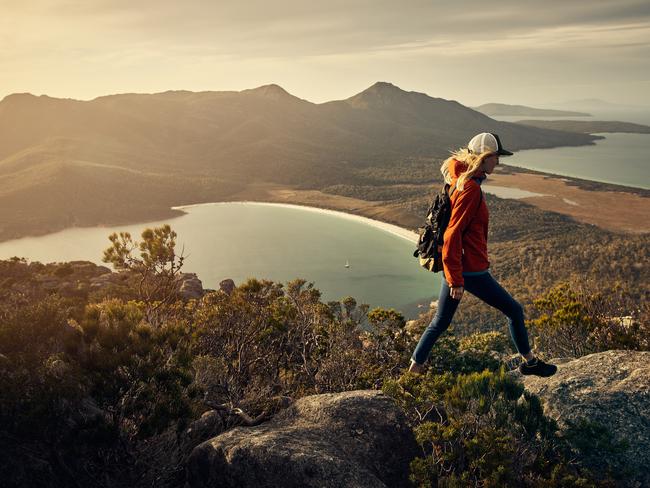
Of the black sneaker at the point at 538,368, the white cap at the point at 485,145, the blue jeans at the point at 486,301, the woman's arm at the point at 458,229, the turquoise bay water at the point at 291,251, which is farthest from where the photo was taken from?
the turquoise bay water at the point at 291,251

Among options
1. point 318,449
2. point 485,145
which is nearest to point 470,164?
point 485,145

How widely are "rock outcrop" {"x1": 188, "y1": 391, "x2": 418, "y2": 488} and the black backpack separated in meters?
1.93

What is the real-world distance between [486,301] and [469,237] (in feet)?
2.62

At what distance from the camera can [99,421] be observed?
5.04 m

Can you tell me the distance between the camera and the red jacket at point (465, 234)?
15.6 feet

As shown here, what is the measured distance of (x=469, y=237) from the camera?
491cm

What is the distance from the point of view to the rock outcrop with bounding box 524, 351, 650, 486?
5133mm

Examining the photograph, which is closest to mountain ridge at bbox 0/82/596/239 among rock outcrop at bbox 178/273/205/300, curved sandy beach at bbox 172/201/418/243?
curved sandy beach at bbox 172/201/418/243

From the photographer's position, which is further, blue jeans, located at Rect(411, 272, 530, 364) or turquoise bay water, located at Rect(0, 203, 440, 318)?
turquoise bay water, located at Rect(0, 203, 440, 318)

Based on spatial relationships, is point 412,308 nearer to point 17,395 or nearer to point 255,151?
point 17,395

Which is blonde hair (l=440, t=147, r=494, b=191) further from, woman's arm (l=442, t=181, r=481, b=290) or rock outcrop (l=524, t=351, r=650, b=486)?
rock outcrop (l=524, t=351, r=650, b=486)

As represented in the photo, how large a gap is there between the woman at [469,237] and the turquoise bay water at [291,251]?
170 ft

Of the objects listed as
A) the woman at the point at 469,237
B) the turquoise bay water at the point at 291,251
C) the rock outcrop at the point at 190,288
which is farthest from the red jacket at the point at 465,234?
the turquoise bay water at the point at 291,251

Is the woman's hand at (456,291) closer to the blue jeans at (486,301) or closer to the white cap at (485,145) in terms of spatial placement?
the blue jeans at (486,301)
